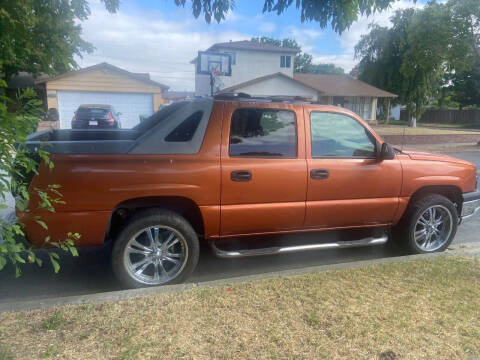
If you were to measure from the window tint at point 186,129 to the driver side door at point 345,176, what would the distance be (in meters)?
1.15

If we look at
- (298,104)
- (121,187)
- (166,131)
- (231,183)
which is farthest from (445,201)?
(121,187)

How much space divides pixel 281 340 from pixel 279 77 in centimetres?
3071

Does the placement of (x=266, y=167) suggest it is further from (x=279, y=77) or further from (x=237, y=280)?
(x=279, y=77)

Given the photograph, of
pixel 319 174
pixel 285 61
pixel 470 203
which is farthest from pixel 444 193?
pixel 285 61

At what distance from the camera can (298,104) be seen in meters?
4.22

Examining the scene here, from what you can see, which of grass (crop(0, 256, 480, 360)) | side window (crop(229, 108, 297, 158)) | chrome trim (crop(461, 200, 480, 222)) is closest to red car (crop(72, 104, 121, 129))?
side window (crop(229, 108, 297, 158))

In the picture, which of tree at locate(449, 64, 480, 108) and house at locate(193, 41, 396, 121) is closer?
house at locate(193, 41, 396, 121)

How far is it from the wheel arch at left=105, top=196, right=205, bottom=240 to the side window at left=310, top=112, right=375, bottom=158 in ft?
4.45

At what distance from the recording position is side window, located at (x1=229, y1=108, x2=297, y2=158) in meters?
3.93

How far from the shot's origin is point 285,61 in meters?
36.7

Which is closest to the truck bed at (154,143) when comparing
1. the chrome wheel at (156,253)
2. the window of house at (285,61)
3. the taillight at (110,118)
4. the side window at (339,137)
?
the chrome wheel at (156,253)

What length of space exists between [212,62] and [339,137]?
1000 cm

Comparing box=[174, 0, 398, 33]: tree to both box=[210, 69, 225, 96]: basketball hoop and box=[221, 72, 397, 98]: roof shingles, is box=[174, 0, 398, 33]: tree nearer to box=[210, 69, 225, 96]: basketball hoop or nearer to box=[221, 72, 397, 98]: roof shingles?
box=[210, 69, 225, 96]: basketball hoop

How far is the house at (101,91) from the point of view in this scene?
851 inches
